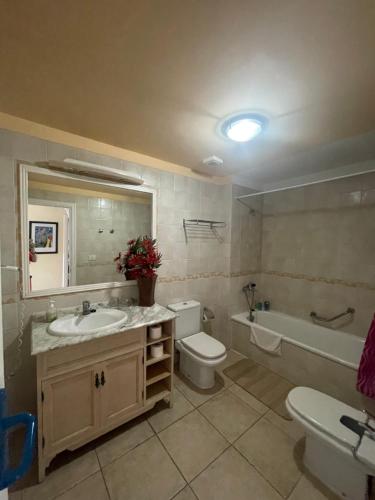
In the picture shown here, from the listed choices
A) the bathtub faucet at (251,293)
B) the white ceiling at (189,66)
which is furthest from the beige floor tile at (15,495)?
the bathtub faucet at (251,293)

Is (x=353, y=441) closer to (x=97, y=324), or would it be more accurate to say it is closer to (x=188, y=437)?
(x=188, y=437)

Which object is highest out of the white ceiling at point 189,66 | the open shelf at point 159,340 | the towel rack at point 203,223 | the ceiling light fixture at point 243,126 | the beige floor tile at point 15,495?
the white ceiling at point 189,66

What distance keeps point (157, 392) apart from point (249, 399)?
2.85ft

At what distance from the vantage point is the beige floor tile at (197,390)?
6.11 ft

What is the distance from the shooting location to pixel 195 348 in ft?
6.37

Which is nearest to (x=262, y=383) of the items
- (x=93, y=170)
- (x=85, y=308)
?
(x=85, y=308)

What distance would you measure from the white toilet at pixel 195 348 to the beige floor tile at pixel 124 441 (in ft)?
2.03

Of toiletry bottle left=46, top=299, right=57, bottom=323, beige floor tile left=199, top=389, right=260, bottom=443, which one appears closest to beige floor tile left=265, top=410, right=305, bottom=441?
beige floor tile left=199, top=389, right=260, bottom=443

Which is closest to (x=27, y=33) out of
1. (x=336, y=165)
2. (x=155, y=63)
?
(x=155, y=63)

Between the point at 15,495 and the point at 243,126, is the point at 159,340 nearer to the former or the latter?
the point at 15,495

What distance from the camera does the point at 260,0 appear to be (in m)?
0.72

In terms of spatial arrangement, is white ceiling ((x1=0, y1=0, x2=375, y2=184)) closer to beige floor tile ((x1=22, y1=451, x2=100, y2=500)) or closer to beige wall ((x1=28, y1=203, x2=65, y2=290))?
beige wall ((x1=28, y1=203, x2=65, y2=290))

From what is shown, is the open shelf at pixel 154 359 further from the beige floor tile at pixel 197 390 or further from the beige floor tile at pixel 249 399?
the beige floor tile at pixel 249 399

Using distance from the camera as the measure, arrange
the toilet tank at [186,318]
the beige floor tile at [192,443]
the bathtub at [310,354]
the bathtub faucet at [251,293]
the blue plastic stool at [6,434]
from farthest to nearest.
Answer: the bathtub faucet at [251,293], the toilet tank at [186,318], the bathtub at [310,354], the beige floor tile at [192,443], the blue plastic stool at [6,434]
